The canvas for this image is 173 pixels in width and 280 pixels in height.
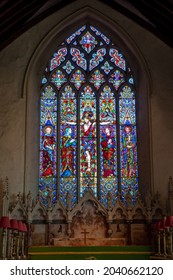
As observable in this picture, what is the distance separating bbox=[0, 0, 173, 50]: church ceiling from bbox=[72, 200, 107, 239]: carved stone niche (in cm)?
500

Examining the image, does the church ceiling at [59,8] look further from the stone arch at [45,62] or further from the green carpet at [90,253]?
the green carpet at [90,253]

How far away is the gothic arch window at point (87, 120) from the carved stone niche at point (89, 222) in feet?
1.86

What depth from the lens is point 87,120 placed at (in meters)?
15.4

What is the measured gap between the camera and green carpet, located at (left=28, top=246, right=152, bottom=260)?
10734mm

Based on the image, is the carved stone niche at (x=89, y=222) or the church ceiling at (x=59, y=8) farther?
the carved stone niche at (x=89, y=222)

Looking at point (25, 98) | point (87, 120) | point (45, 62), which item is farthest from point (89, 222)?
point (45, 62)

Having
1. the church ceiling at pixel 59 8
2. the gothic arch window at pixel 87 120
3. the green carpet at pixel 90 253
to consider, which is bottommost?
the green carpet at pixel 90 253

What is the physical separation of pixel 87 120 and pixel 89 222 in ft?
10.1

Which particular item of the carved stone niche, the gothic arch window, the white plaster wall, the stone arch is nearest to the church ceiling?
the white plaster wall

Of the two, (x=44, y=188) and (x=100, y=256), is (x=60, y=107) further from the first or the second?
(x=100, y=256)

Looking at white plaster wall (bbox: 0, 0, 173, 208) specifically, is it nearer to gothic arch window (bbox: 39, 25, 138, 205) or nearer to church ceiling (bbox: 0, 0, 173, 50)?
church ceiling (bbox: 0, 0, 173, 50)

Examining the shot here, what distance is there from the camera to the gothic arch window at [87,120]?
1482 cm

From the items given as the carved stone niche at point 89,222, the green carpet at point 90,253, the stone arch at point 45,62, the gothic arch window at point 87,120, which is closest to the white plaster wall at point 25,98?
the stone arch at point 45,62
